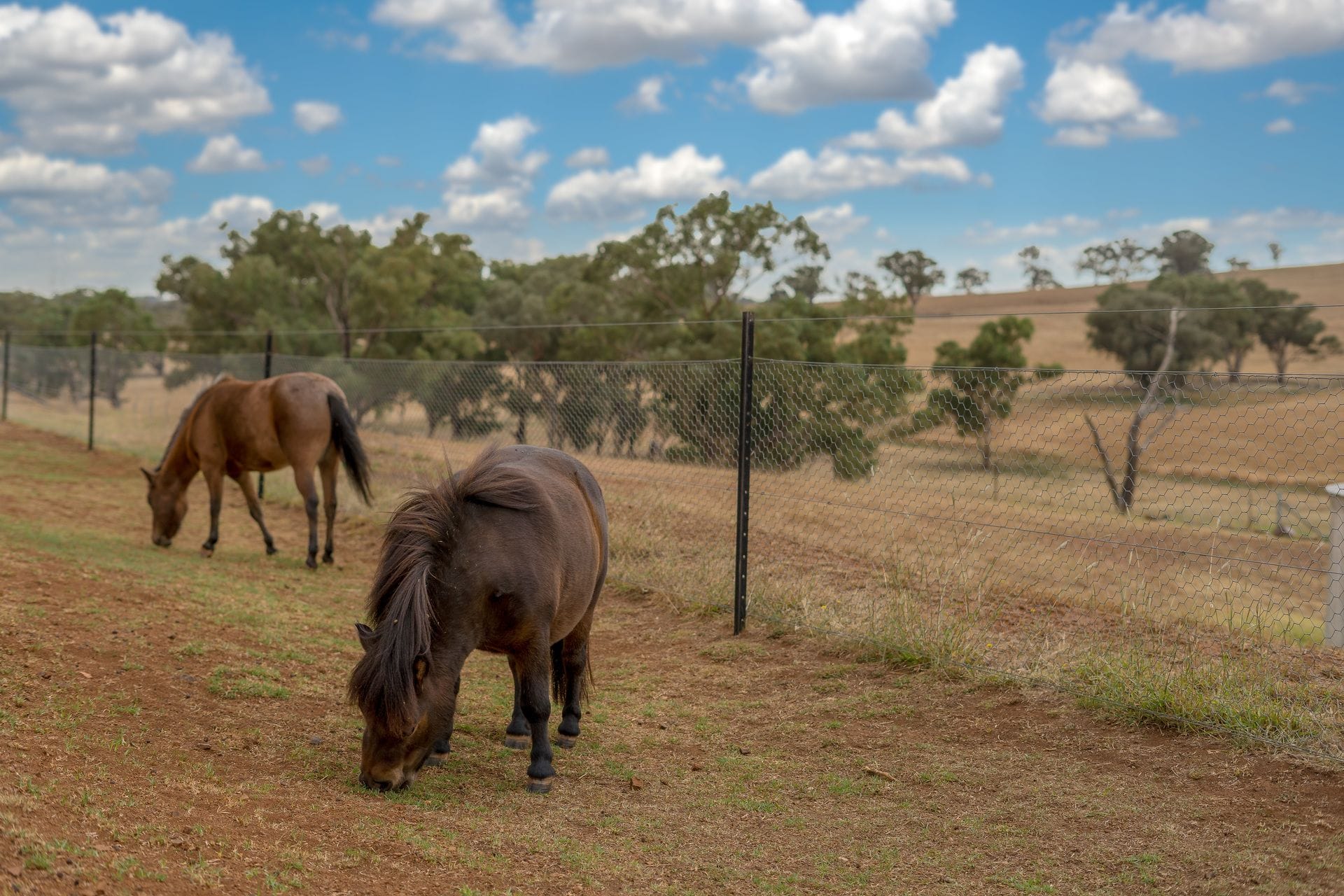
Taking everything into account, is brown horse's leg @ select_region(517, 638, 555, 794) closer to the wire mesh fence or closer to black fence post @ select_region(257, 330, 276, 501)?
the wire mesh fence

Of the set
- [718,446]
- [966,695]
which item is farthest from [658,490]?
[966,695]

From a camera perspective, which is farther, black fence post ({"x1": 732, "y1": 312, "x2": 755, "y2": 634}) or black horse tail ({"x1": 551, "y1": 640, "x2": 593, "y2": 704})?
black fence post ({"x1": 732, "y1": 312, "x2": 755, "y2": 634})

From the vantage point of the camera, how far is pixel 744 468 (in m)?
7.28

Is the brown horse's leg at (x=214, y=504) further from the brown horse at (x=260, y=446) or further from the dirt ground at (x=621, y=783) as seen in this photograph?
the dirt ground at (x=621, y=783)

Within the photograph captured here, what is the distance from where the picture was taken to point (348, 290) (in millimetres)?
35562

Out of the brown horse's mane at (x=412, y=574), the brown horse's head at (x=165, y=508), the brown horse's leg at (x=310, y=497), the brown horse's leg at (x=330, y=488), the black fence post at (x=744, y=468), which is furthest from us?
the brown horse's head at (x=165, y=508)

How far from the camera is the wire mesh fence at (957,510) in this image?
5.48 metres

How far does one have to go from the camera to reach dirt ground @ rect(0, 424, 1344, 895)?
348cm

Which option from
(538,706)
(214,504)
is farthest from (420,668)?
(214,504)

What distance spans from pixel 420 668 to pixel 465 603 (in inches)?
13.6

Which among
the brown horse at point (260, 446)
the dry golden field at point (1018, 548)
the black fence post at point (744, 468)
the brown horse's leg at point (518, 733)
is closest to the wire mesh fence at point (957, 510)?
the dry golden field at point (1018, 548)

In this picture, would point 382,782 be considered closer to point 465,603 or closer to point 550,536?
point 465,603

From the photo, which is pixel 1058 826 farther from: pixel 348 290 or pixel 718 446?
pixel 348 290

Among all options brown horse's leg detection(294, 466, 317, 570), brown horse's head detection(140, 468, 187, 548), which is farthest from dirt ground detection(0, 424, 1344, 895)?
brown horse's head detection(140, 468, 187, 548)
